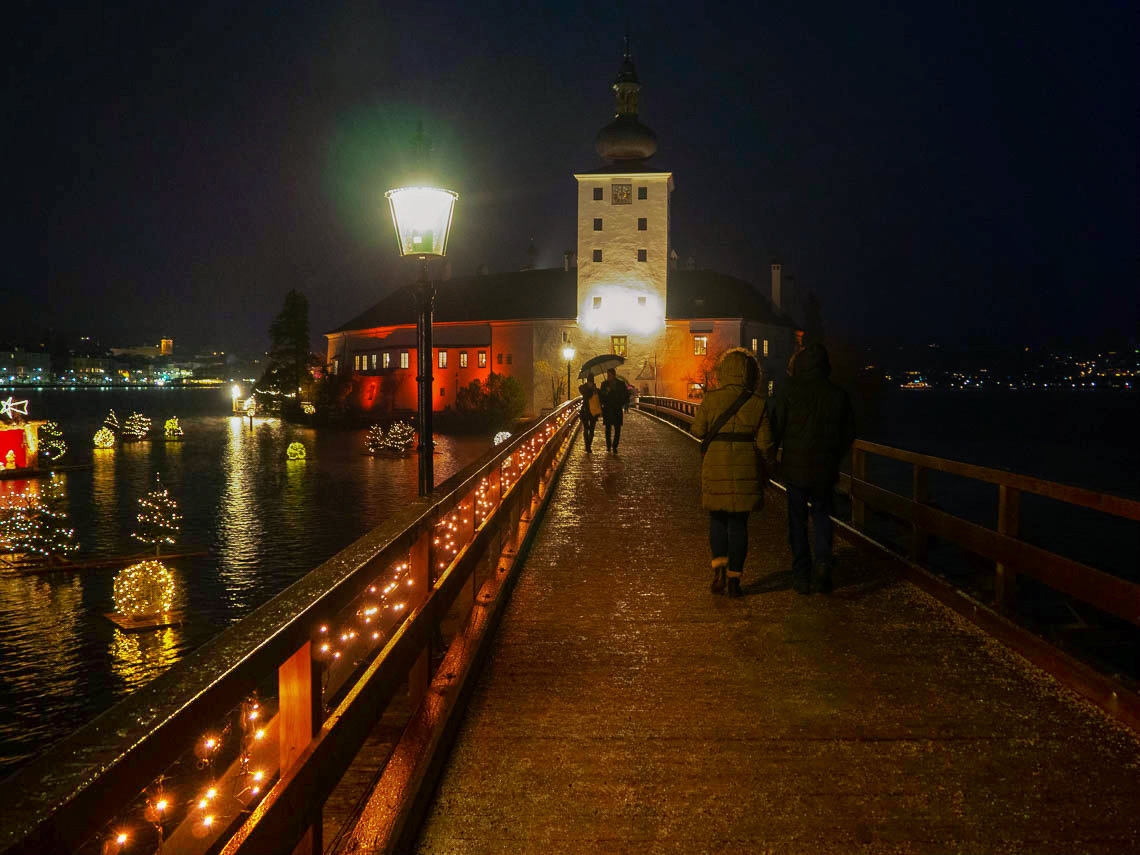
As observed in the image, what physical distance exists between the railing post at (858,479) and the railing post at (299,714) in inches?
364

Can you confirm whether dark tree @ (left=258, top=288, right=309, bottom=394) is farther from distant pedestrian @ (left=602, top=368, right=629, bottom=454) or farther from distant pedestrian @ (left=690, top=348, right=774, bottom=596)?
distant pedestrian @ (left=690, top=348, right=774, bottom=596)

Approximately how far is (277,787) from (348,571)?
98cm

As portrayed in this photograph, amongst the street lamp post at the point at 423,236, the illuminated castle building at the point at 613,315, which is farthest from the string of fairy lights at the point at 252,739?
the illuminated castle building at the point at 613,315

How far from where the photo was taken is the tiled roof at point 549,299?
79.4 m

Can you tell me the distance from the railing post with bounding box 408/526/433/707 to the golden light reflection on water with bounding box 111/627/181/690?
838 centimetres

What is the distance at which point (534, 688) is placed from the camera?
577 cm

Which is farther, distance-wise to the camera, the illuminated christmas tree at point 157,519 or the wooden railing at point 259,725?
the illuminated christmas tree at point 157,519

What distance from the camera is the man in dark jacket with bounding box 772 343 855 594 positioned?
7934mm

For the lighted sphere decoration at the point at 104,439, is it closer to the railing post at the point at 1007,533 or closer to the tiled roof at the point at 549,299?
the tiled roof at the point at 549,299

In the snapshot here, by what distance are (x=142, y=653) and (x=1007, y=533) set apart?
11.6 meters

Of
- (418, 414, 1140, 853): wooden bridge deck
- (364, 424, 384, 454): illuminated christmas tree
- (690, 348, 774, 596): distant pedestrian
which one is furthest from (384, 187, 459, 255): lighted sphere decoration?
(364, 424, 384, 454): illuminated christmas tree

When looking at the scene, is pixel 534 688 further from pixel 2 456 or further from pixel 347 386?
pixel 347 386

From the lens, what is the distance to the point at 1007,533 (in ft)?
23.8

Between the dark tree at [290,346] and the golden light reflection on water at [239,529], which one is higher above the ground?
the dark tree at [290,346]
